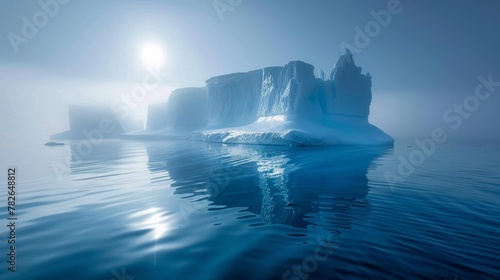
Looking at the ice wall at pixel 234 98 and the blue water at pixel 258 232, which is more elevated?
the ice wall at pixel 234 98

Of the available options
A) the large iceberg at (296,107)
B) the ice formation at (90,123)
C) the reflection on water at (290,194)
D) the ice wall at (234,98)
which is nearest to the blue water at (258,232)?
the reflection on water at (290,194)

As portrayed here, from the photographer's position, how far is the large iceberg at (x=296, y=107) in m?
31.8

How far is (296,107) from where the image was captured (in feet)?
120

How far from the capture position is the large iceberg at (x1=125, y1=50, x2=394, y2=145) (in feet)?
104

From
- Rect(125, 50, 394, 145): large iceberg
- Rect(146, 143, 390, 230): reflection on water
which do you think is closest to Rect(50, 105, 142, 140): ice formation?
Rect(125, 50, 394, 145): large iceberg

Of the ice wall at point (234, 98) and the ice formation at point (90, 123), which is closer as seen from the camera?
the ice wall at point (234, 98)

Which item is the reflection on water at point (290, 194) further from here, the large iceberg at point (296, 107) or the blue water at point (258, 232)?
the large iceberg at point (296, 107)

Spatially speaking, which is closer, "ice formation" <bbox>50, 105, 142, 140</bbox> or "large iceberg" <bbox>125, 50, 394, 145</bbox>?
"large iceberg" <bbox>125, 50, 394, 145</bbox>

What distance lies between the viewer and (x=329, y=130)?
107ft

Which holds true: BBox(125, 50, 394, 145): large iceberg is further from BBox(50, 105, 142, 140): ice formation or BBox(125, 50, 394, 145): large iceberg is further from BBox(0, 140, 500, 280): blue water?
BBox(50, 105, 142, 140): ice formation

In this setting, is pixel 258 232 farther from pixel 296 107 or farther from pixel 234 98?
pixel 234 98

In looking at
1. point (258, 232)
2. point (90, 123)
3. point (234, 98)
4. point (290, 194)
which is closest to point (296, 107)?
point (234, 98)

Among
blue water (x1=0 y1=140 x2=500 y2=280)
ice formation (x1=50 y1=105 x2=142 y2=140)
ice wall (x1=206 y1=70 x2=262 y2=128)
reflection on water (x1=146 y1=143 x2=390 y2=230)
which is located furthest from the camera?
Result: ice formation (x1=50 y1=105 x2=142 y2=140)

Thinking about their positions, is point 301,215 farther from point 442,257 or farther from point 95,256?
point 95,256
